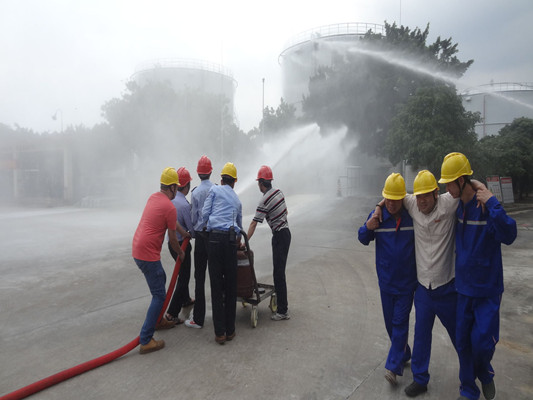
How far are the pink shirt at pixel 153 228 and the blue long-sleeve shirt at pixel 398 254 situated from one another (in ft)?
6.82

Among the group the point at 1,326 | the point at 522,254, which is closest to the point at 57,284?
the point at 1,326

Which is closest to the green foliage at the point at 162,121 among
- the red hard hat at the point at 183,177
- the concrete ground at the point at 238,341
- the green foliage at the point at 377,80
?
A: the green foliage at the point at 377,80

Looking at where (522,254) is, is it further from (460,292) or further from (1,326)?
(1,326)

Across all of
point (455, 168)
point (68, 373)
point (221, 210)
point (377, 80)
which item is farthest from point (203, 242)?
point (377, 80)

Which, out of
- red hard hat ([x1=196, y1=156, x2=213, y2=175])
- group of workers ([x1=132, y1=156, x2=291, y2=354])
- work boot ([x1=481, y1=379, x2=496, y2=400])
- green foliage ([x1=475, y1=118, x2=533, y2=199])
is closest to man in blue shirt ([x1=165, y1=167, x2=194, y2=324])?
group of workers ([x1=132, y1=156, x2=291, y2=354])

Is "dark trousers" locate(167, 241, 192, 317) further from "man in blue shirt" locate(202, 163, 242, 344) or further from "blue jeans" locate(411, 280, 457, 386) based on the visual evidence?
"blue jeans" locate(411, 280, 457, 386)

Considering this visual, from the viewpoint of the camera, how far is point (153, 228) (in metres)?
3.75

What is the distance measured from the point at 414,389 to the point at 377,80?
18362 millimetres

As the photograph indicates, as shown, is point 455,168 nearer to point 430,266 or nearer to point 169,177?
point 430,266

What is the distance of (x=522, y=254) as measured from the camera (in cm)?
848

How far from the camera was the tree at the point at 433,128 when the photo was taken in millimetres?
14672

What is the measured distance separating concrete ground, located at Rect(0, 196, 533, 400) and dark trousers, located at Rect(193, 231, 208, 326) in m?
0.18

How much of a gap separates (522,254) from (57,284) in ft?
31.7

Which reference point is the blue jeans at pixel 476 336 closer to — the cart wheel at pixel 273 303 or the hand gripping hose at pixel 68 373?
the cart wheel at pixel 273 303
